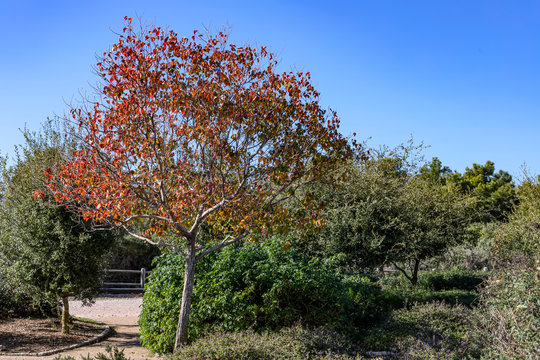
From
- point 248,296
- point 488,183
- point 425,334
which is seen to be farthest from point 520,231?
point 488,183

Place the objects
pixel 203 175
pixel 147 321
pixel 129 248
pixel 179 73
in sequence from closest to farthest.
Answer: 1. pixel 179 73
2. pixel 203 175
3. pixel 147 321
4. pixel 129 248

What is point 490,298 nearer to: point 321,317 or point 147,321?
point 321,317

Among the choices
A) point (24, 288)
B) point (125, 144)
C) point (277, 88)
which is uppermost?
point (277, 88)

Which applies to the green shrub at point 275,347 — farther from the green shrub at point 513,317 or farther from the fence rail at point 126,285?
the fence rail at point 126,285

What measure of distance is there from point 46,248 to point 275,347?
6.56m

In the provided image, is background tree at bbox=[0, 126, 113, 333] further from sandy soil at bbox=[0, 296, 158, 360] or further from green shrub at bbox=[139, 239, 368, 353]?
green shrub at bbox=[139, 239, 368, 353]

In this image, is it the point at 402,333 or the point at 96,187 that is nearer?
the point at 96,187

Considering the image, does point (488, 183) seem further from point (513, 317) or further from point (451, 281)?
point (513, 317)

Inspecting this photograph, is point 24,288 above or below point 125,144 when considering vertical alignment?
below

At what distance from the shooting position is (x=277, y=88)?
7191 millimetres

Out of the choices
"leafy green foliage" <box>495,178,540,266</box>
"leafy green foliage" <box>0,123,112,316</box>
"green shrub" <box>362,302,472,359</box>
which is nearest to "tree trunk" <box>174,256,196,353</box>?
"green shrub" <box>362,302,472,359</box>

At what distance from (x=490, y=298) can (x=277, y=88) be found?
450cm

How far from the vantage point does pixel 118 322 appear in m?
13.4

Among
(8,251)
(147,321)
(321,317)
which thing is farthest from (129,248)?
(321,317)
